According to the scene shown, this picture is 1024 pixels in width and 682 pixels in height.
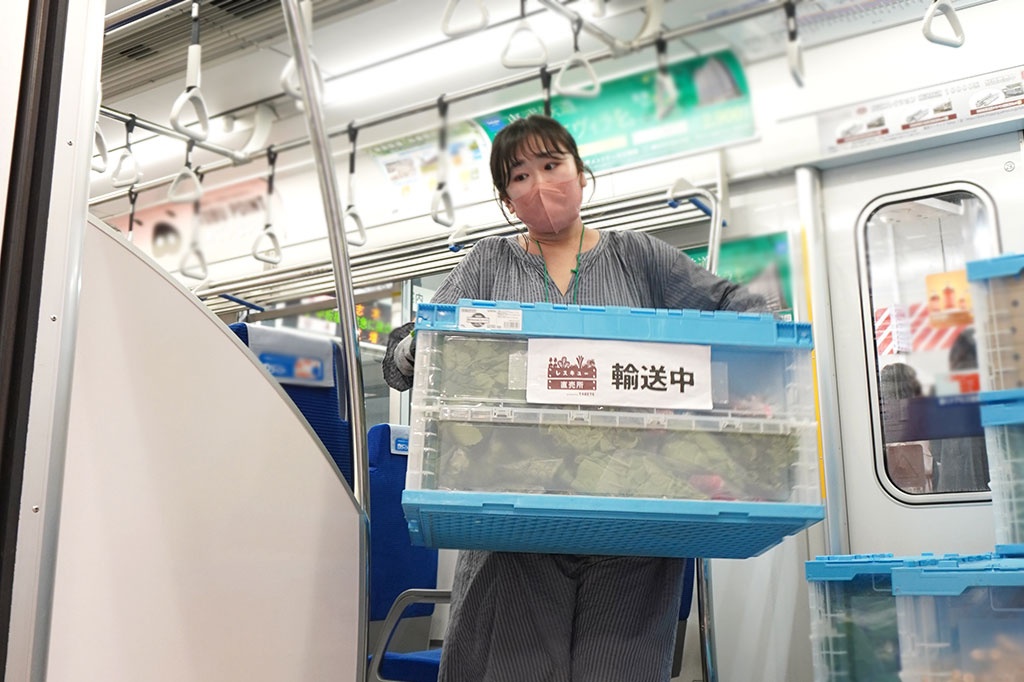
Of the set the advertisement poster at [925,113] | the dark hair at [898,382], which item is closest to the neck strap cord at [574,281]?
the dark hair at [898,382]

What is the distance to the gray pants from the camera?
1.72 m

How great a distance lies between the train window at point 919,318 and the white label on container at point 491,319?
2.11 m

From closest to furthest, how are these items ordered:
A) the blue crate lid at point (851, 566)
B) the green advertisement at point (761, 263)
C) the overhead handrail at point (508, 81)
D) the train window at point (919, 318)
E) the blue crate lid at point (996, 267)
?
the blue crate lid at point (851, 566), the blue crate lid at point (996, 267), the train window at point (919, 318), the overhead handrail at point (508, 81), the green advertisement at point (761, 263)

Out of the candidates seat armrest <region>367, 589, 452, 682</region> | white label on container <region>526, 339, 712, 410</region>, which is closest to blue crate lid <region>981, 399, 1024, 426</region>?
white label on container <region>526, 339, 712, 410</region>

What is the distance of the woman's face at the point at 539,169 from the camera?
1.91 metres

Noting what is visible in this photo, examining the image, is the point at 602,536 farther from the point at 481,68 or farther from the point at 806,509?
the point at 481,68

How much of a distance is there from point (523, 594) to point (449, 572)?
70.2 inches

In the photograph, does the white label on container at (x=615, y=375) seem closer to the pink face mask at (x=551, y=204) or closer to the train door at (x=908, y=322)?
the pink face mask at (x=551, y=204)

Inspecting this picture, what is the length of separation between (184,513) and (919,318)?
9.46ft

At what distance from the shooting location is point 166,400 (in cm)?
162

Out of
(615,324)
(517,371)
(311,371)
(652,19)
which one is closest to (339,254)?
(311,371)

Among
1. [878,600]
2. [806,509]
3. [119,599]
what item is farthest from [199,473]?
[878,600]

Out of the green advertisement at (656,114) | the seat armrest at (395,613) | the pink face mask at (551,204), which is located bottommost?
the seat armrest at (395,613)

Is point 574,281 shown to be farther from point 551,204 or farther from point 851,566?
point 851,566
